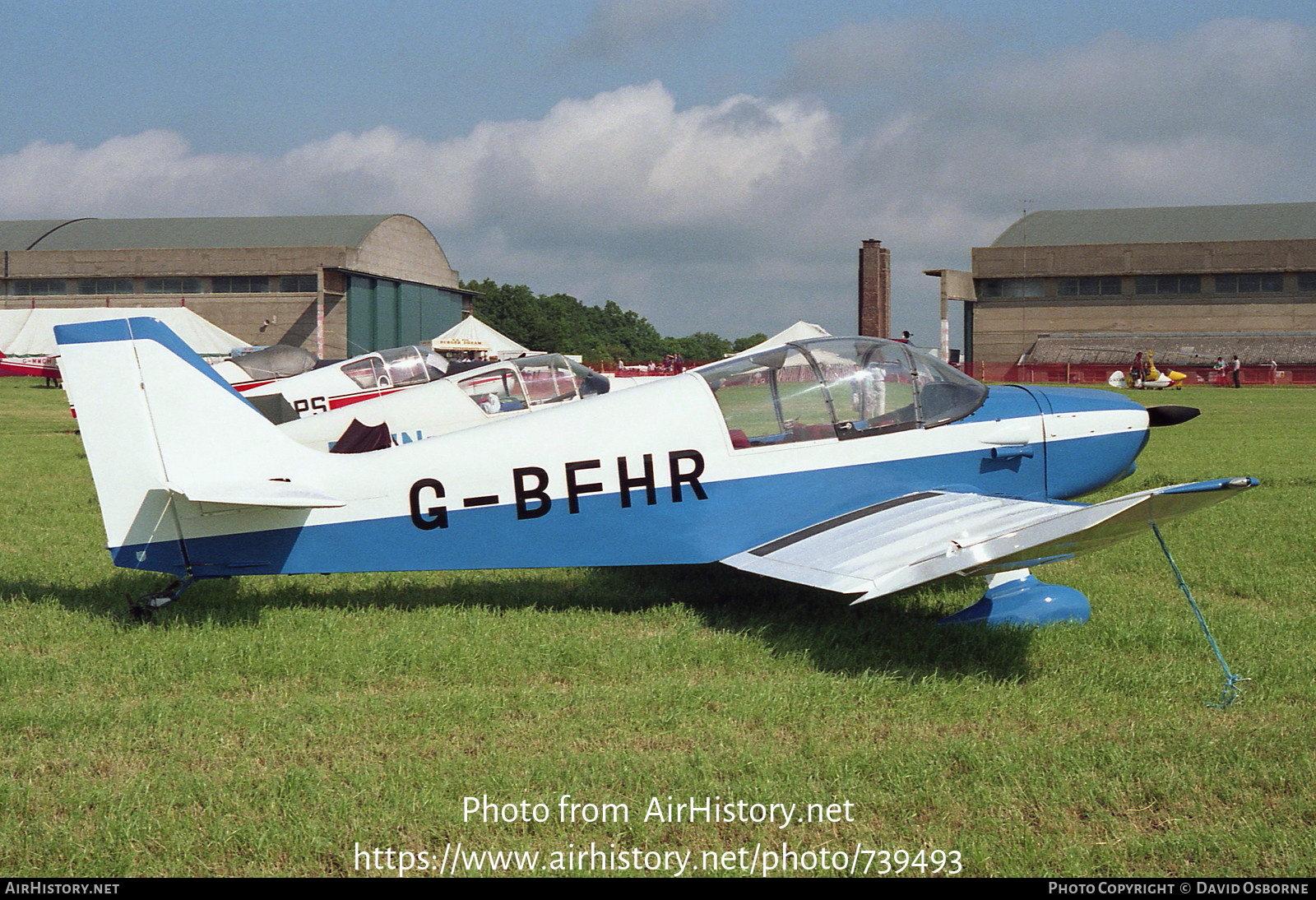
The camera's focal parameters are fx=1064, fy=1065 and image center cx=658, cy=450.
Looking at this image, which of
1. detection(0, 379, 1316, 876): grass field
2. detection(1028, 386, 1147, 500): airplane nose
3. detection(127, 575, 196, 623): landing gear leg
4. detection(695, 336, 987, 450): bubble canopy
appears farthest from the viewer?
detection(1028, 386, 1147, 500): airplane nose

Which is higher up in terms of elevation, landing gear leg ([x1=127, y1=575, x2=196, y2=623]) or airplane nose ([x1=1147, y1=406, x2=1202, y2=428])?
airplane nose ([x1=1147, y1=406, x2=1202, y2=428])

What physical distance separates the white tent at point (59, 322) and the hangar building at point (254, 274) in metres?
7.99

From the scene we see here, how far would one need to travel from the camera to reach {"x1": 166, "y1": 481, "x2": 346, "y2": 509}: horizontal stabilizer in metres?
5.04

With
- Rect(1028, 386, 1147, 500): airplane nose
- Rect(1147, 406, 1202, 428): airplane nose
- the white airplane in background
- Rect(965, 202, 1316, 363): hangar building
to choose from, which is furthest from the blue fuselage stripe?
Rect(965, 202, 1316, 363): hangar building

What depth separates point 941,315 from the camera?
57938 millimetres

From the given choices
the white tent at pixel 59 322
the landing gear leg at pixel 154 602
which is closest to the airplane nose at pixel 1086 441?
the landing gear leg at pixel 154 602

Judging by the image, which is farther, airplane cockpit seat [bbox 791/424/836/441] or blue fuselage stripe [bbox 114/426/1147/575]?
airplane cockpit seat [bbox 791/424/836/441]

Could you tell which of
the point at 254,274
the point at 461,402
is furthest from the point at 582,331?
the point at 461,402

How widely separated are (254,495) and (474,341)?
164ft

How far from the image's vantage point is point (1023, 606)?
5633 millimetres

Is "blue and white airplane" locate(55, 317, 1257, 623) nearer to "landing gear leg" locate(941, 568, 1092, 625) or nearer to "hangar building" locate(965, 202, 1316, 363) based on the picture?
"landing gear leg" locate(941, 568, 1092, 625)

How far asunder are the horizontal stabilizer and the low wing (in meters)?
2.20

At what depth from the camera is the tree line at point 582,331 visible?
399 feet
